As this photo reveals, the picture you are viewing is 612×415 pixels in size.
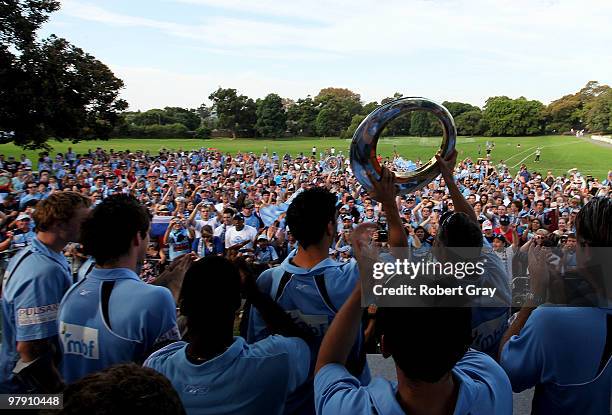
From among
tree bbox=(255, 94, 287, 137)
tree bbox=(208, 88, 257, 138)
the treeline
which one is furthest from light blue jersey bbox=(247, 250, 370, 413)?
tree bbox=(208, 88, 257, 138)

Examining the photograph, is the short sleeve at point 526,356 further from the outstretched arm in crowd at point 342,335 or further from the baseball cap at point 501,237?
the baseball cap at point 501,237

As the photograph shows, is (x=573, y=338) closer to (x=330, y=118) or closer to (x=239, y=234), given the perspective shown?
(x=239, y=234)

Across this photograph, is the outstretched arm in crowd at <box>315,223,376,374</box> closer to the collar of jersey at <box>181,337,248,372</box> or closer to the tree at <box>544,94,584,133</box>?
the collar of jersey at <box>181,337,248,372</box>

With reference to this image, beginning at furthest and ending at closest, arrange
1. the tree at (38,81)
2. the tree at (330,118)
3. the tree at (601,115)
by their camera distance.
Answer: the tree at (601,115), the tree at (330,118), the tree at (38,81)

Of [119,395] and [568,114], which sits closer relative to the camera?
[119,395]

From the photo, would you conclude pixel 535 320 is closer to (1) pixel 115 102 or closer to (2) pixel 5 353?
→ (2) pixel 5 353

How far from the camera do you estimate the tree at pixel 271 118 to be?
2805 inches

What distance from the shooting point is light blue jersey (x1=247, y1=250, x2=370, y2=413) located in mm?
2449

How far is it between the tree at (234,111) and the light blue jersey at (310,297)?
242 ft

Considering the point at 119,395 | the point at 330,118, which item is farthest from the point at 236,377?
the point at 330,118

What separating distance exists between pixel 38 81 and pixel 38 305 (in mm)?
32242

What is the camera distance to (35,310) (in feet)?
8.27

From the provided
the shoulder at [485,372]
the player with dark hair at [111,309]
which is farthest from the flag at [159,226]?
the shoulder at [485,372]

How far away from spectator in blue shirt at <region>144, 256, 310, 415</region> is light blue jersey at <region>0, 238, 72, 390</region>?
34.3 inches
